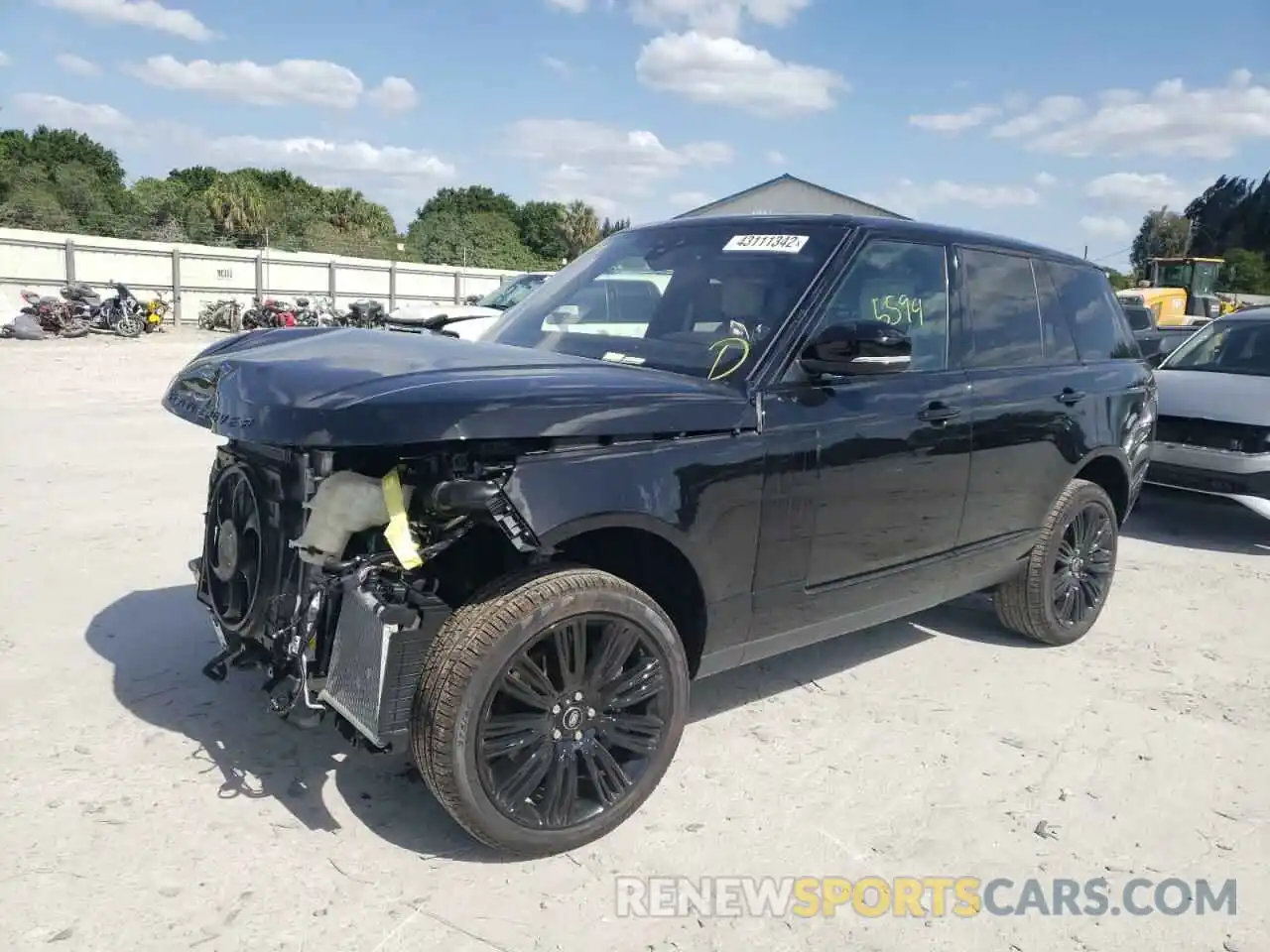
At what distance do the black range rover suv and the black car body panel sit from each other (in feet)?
0.04

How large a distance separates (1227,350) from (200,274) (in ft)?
88.9

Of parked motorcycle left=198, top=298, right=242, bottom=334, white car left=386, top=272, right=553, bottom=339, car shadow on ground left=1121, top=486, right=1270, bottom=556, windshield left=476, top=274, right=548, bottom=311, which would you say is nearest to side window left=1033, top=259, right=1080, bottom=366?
car shadow on ground left=1121, top=486, right=1270, bottom=556

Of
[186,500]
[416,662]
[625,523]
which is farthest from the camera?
[186,500]

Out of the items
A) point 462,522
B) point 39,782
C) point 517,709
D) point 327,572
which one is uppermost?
point 462,522

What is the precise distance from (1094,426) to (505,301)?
28.9 feet

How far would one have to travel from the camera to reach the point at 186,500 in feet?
22.5

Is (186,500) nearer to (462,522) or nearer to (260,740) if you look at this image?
(260,740)

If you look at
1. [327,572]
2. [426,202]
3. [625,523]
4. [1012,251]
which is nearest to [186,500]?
[327,572]

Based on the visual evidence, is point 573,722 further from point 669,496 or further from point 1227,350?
point 1227,350

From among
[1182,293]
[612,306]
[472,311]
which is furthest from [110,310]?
[1182,293]

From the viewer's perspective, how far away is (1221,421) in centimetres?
707

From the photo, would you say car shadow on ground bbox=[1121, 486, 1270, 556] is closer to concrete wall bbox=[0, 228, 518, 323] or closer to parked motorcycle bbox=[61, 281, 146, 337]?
parked motorcycle bbox=[61, 281, 146, 337]

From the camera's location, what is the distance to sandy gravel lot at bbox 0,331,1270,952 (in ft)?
8.68

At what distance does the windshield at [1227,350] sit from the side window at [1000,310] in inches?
166
